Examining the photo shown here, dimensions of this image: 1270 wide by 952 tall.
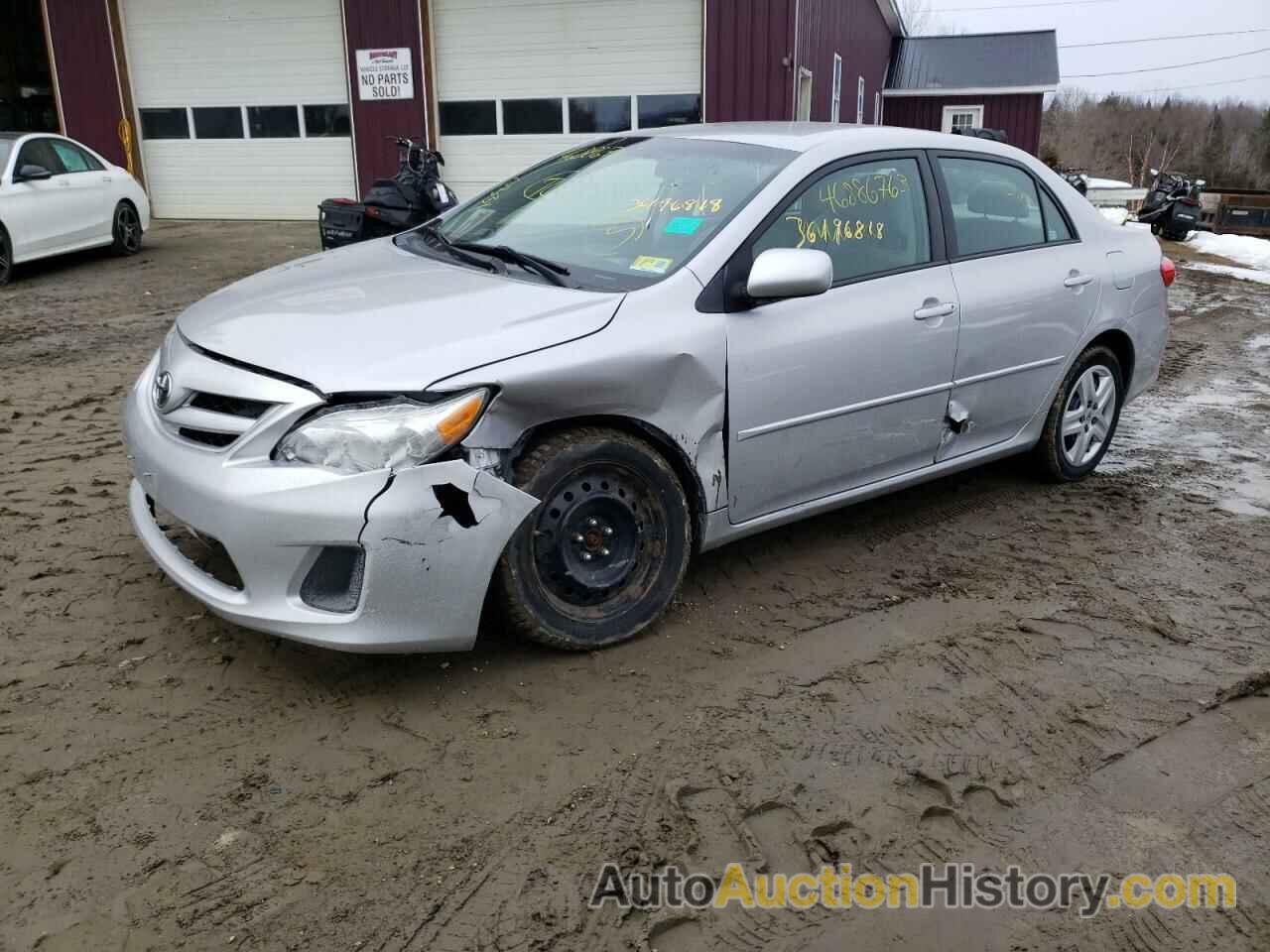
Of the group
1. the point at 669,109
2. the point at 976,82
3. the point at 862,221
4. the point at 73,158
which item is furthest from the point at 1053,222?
the point at 976,82

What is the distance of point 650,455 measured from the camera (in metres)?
3.46

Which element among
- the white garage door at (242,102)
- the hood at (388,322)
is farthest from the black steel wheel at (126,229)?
the hood at (388,322)

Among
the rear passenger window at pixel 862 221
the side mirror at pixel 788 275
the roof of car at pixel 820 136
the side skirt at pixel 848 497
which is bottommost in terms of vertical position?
the side skirt at pixel 848 497

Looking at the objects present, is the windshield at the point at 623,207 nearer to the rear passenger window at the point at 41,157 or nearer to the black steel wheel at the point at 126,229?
the rear passenger window at the point at 41,157

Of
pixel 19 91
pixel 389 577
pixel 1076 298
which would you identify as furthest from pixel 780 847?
pixel 19 91

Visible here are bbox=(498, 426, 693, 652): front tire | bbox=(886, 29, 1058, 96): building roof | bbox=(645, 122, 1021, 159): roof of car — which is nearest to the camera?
bbox=(498, 426, 693, 652): front tire

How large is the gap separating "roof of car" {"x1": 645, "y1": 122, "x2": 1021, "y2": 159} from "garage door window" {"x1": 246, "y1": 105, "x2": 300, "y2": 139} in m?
13.4

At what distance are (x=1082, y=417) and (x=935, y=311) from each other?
4.93ft

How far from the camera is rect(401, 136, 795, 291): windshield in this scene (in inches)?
147

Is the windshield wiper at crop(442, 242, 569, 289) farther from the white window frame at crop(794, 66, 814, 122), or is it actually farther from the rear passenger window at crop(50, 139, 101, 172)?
the white window frame at crop(794, 66, 814, 122)

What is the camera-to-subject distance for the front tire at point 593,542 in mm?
3248

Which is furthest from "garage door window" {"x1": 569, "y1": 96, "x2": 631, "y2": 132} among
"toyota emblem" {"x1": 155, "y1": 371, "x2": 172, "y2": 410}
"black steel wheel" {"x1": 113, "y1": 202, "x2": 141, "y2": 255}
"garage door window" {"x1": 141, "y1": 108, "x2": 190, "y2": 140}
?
"toyota emblem" {"x1": 155, "y1": 371, "x2": 172, "y2": 410}

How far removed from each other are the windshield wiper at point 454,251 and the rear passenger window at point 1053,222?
2621mm

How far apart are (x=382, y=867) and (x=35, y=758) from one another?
109 cm
